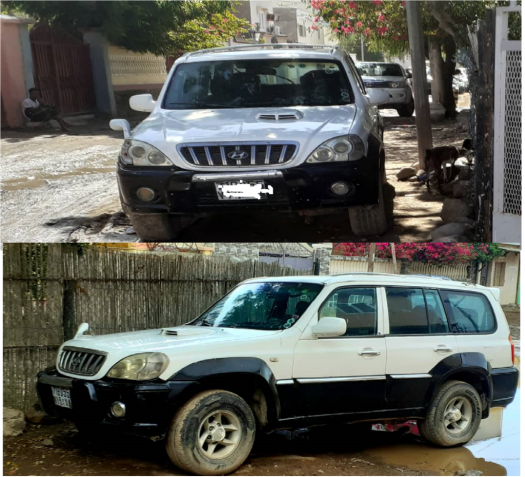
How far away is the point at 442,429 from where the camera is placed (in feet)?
18.2

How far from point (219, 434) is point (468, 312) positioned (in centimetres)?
238

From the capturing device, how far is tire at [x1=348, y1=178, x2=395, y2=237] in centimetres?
538

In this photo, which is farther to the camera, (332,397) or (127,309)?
(127,309)

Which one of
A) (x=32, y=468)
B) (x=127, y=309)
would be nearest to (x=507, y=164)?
(x=127, y=309)

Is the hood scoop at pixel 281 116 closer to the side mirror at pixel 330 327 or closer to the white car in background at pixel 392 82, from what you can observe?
the white car in background at pixel 392 82

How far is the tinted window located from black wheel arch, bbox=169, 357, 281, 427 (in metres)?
1.09

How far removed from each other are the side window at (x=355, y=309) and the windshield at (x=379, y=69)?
7.16 ft

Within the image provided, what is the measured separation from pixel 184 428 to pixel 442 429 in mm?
2185

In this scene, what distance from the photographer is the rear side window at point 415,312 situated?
5.32 meters

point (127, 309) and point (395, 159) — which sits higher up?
point (395, 159)

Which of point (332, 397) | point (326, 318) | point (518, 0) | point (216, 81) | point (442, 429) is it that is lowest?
point (442, 429)

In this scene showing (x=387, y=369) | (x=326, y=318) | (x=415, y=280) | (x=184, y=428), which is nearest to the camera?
(x=184, y=428)

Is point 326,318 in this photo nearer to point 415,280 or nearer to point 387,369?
point 387,369

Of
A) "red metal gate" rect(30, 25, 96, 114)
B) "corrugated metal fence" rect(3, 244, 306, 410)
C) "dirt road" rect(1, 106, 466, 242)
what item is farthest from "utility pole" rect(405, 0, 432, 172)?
"red metal gate" rect(30, 25, 96, 114)
